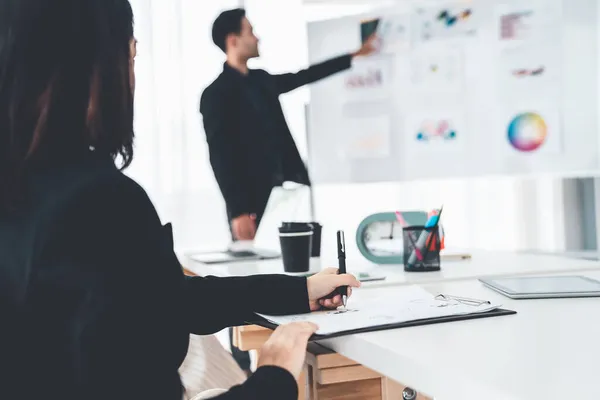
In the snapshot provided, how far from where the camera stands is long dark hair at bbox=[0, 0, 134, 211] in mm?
633

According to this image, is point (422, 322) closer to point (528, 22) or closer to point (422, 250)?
point (422, 250)

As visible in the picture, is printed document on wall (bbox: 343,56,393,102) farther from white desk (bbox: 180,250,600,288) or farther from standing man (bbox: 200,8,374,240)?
white desk (bbox: 180,250,600,288)

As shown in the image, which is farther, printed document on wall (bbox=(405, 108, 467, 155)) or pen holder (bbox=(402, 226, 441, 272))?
printed document on wall (bbox=(405, 108, 467, 155))

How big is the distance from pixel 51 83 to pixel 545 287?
763 mm

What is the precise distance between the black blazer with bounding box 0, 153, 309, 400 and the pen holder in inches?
28.7

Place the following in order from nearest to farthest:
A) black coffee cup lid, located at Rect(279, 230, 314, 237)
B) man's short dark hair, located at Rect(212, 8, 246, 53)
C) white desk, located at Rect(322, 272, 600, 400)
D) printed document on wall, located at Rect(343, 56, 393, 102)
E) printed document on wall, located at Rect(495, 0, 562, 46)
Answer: white desk, located at Rect(322, 272, 600, 400) → black coffee cup lid, located at Rect(279, 230, 314, 237) → printed document on wall, located at Rect(495, 0, 562, 46) → printed document on wall, located at Rect(343, 56, 393, 102) → man's short dark hair, located at Rect(212, 8, 246, 53)

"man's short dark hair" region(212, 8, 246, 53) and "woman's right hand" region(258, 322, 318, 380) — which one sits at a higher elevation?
"man's short dark hair" region(212, 8, 246, 53)

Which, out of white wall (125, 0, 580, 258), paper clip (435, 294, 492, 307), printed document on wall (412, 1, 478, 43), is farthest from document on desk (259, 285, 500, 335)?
white wall (125, 0, 580, 258)

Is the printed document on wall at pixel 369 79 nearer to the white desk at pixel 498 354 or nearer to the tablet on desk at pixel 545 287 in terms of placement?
the tablet on desk at pixel 545 287

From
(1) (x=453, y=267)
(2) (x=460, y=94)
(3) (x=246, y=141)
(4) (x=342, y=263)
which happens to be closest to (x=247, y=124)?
(3) (x=246, y=141)

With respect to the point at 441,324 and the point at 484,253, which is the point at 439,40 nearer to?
the point at 484,253

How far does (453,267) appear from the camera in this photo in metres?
1.39

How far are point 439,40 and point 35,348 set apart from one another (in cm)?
274

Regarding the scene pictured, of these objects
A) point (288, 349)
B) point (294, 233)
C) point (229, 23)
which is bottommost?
point (288, 349)
